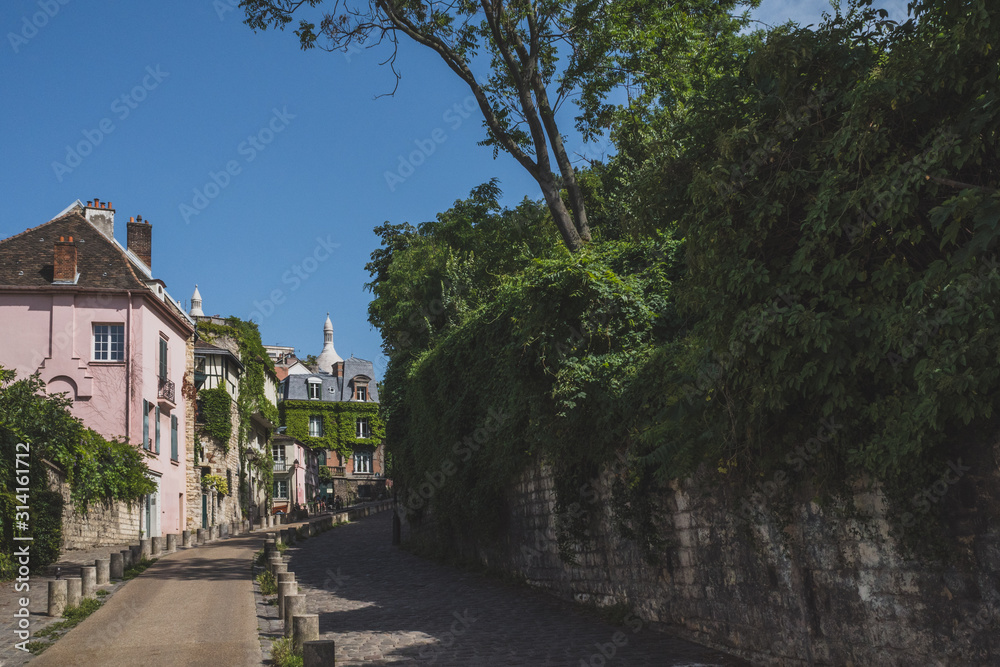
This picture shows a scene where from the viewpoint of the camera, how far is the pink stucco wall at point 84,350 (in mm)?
24953

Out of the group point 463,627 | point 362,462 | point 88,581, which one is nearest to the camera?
point 463,627

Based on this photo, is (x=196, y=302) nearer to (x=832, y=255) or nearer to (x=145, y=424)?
(x=145, y=424)

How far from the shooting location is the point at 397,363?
2455 centimetres

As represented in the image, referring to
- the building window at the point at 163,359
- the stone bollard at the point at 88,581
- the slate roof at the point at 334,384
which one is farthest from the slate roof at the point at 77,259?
the slate roof at the point at 334,384

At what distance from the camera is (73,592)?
1223 cm

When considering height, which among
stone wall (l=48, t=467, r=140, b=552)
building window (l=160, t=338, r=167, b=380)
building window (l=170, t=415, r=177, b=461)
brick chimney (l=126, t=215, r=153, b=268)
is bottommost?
stone wall (l=48, t=467, r=140, b=552)

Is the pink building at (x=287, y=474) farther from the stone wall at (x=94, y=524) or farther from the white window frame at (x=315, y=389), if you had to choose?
the stone wall at (x=94, y=524)

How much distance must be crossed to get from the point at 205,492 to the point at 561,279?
28.1 meters

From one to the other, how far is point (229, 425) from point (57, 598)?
1007 inches

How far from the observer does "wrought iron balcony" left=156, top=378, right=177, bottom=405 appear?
2817cm

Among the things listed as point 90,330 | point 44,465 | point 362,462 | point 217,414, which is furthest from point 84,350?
point 362,462

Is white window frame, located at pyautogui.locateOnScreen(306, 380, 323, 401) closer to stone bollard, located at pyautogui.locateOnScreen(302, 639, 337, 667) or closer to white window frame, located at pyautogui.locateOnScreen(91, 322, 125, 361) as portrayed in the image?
white window frame, located at pyautogui.locateOnScreen(91, 322, 125, 361)

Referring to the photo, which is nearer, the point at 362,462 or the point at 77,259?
the point at 77,259

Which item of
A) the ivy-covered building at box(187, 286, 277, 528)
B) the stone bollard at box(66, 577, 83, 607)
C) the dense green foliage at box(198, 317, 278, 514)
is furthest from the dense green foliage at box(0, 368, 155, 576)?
the dense green foliage at box(198, 317, 278, 514)
